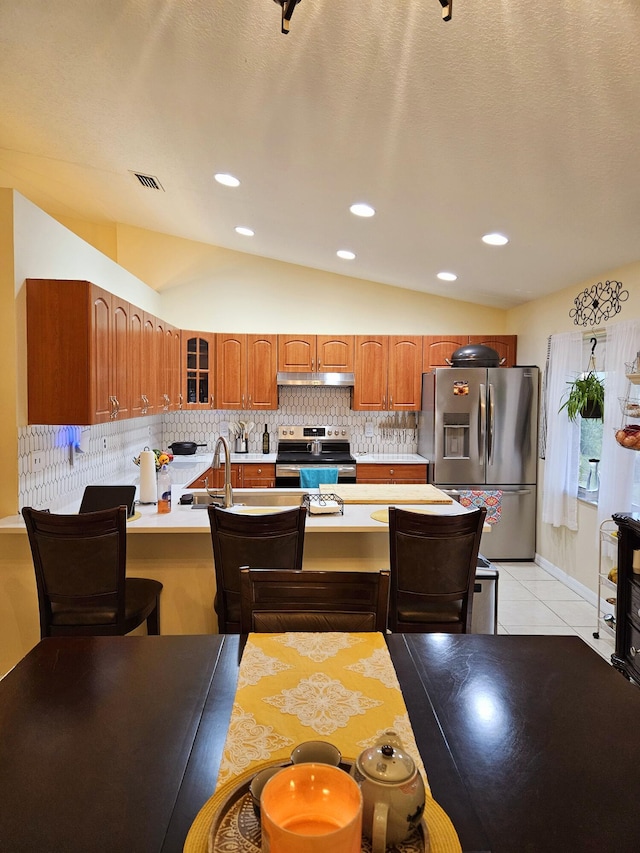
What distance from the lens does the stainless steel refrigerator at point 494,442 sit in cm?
521

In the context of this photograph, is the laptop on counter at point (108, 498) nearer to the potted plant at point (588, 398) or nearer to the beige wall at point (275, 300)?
the beige wall at point (275, 300)

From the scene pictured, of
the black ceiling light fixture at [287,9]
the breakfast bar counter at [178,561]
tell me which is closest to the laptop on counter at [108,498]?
the breakfast bar counter at [178,561]

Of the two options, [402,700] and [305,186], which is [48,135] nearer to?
[305,186]

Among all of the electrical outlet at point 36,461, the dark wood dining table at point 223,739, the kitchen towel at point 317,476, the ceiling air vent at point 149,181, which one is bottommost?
the dark wood dining table at point 223,739

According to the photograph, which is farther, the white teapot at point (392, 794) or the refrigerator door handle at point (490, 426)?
the refrigerator door handle at point (490, 426)

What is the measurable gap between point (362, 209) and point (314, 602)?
2779 mm

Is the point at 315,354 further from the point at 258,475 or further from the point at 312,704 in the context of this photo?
the point at 312,704

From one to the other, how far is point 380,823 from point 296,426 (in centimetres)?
548

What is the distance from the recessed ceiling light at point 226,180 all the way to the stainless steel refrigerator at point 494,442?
2.56 metres

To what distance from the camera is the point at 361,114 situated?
2.40 metres

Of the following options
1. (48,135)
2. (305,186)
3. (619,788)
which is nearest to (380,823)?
(619,788)

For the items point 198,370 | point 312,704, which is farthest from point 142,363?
point 312,704

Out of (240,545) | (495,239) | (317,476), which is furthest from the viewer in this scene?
(317,476)

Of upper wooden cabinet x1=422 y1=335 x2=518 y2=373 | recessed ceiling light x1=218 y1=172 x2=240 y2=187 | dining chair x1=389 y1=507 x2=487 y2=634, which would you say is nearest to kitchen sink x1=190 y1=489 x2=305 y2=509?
dining chair x1=389 y1=507 x2=487 y2=634
